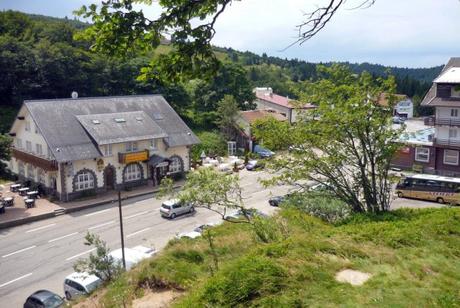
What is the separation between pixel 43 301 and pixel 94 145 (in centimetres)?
1607

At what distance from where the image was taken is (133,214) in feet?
88.6

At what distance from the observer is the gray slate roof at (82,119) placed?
2909 centimetres

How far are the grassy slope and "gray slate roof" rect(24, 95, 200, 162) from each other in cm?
1939

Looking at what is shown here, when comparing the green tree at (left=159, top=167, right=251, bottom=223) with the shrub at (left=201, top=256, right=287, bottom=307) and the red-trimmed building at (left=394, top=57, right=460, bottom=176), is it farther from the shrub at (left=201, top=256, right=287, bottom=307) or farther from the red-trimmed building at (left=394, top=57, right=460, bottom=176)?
the red-trimmed building at (left=394, top=57, right=460, bottom=176)

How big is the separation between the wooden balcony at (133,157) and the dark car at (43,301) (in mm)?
15918

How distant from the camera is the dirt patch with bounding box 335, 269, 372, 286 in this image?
24.7 ft

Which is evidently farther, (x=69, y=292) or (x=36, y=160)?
(x=36, y=160)

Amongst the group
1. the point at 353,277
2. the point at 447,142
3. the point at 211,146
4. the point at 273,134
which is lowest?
the point at 211,146

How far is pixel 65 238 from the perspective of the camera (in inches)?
912

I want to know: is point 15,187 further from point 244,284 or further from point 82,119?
point 244,284

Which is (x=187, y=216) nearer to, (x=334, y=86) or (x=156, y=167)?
(x=156, y=167)

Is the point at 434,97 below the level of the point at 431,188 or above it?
above

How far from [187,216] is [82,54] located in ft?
93.7

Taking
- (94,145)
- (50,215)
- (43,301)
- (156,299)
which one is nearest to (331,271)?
Result: (156,299)
